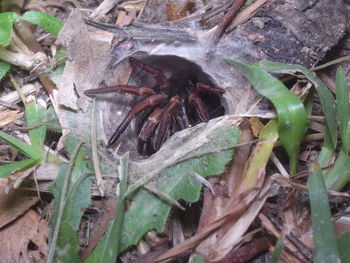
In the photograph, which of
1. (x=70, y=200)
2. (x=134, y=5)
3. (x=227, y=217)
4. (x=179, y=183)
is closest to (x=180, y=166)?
(x=179, y=183)

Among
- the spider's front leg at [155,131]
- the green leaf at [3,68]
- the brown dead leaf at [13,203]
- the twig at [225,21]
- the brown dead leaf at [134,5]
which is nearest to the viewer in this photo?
the brown dead leaf at [13,203]

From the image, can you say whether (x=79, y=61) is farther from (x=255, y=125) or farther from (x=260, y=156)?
(x=260, y=156)

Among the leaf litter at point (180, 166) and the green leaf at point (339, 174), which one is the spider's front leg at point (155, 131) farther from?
the green leaf at point (339, 174)

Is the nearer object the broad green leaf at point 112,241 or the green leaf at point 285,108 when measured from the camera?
the broad green leaf at point 112,241

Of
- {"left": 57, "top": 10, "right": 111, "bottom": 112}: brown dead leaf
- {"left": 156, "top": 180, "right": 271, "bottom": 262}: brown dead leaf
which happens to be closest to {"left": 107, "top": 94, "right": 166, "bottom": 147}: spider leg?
{"left": 57, "top": 10, "right": 111, "bottom": 112}: brown dead leaf

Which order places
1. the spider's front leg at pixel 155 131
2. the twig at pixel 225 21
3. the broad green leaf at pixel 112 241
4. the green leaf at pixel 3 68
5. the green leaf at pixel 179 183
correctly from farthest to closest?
1. the spider's front leg at pixel 155 131
2. the green leaf at pixel 3 68
3. the twig at pixel 225 21
4. the green leaf at pixel 179 183
5. the broad green leaf at pixel 112 241

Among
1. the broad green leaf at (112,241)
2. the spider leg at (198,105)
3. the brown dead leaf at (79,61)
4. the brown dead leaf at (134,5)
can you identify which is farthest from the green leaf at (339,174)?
the brown dead leaf at (134,5)

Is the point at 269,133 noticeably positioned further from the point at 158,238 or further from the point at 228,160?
the point at 158,238
